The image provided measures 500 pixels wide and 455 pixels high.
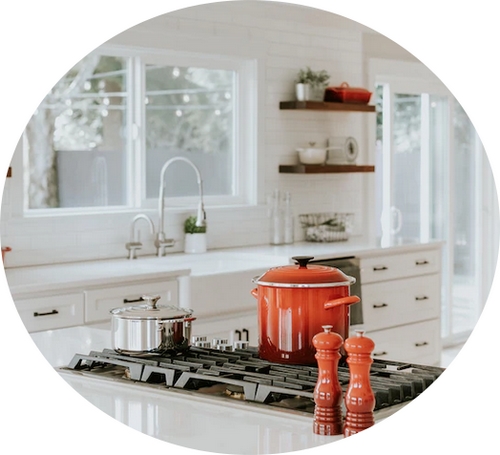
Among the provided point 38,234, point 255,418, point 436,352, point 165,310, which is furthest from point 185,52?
point 255,418

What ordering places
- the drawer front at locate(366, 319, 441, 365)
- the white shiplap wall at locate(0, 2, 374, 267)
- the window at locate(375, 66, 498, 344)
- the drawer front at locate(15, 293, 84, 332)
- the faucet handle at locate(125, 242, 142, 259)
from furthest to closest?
the window at locate(375, 66, 498, 344)
the drawer front at locate(366, 319, 441, 365)
the faucet handle at locate(125, 242, 142, 259)
the white shiplap wall at locate(0, 2, 374, 267)
the drawer front at locate(15, 293, 84, 332)

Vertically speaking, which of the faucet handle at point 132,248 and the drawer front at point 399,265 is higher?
the faucet handle at point 132,248

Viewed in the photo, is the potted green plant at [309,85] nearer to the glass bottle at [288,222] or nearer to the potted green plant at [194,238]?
the glass bottle at [288,222]

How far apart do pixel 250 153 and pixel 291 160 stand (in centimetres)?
34

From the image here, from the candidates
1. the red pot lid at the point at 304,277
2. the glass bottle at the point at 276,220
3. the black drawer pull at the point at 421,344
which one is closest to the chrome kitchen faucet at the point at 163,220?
the glass bottle at the point at 276,220

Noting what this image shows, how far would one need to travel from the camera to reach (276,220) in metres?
6.01

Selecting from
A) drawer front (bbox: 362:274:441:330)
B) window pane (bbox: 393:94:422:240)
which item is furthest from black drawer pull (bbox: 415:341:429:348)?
window pane (bbox: 393:94:422:240)

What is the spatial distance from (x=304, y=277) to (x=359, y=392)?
1.50 ft

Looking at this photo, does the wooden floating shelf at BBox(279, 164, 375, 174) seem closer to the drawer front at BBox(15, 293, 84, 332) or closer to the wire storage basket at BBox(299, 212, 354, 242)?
the wire storage basket at BBox(299, 212, 354, 242)

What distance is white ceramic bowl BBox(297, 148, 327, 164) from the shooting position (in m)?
6.06

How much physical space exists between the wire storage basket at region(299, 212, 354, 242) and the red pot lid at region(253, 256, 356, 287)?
12.7 ft

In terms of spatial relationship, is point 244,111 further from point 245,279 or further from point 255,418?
point 255,418

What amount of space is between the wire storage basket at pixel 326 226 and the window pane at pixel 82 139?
1359 millimetres

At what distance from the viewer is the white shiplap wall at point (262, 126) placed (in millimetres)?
4949
